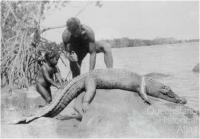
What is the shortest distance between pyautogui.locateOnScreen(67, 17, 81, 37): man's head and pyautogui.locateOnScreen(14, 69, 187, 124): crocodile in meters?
0.83

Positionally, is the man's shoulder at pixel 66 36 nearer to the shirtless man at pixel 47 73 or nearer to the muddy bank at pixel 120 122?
the shirtless man at pixel 47 73

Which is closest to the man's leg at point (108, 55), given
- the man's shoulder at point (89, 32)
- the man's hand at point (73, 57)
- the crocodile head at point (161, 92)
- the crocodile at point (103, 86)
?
the man's shoulder at point (89, 32)

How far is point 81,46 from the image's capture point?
7.19 metres

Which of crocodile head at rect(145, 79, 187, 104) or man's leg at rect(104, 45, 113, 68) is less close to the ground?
man's leg at rect(104, 45, 113, 68)

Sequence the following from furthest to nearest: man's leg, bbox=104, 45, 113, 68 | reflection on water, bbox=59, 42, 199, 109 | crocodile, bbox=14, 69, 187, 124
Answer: reflection on water, bbox=59, 42, 199, 109, man's leg, bbox=104, 45, 113, 68, crocodile, bbox=14, 69, 187, 124

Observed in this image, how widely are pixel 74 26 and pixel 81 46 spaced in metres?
0.71

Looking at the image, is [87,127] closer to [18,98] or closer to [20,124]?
[20,124]

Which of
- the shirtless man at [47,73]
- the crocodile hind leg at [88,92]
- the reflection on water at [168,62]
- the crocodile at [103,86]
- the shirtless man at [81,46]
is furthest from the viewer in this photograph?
the reflection on water at [168,62]

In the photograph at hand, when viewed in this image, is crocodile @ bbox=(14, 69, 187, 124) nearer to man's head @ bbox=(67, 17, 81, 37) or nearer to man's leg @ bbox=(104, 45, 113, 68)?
man's leg @ bbox=(104, 45, 113, 68)

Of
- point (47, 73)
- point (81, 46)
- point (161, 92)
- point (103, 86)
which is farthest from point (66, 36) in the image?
point (161, 92)

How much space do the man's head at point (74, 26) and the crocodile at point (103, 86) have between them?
0.83 metres

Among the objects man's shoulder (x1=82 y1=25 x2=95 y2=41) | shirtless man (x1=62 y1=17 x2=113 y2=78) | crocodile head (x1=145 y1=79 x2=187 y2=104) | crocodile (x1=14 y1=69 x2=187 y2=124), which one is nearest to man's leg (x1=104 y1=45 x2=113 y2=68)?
shirtless man (x1=62 y1=17 x2=113 y2=78)

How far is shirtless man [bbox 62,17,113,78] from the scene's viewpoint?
22.5 feet

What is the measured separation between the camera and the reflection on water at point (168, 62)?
609 inches
